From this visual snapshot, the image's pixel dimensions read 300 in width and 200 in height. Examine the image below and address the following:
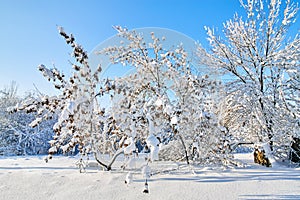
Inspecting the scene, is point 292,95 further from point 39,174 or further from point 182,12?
point 39,174

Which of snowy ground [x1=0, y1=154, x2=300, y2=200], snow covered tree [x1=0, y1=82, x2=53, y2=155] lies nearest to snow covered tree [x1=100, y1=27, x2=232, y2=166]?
snowy ground [x1=0, y1=154, x2=300, y2=200]

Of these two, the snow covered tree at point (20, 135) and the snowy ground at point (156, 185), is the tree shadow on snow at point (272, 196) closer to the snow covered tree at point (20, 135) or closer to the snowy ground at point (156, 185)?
the snowy ground at point (156, 185)

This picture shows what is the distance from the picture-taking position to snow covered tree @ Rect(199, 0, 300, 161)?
6.34 m

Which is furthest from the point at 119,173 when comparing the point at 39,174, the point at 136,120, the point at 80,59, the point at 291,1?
the point at 291,1

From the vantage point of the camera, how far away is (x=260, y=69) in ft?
23.5

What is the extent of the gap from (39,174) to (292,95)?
6.72 metres

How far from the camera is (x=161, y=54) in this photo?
18.2 ft

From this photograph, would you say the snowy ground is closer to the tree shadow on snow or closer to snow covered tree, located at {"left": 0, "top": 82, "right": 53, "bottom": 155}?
the tree shadow on snow

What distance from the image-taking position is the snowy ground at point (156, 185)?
2979mm

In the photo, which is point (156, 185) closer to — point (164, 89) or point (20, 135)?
point (164, 89)

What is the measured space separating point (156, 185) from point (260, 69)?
5.34m

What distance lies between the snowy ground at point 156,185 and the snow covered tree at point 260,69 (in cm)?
265

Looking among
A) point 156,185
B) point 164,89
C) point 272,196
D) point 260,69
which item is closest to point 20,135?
point 164,89

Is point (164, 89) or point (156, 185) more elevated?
point (164, 89)
